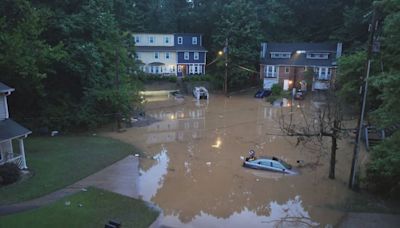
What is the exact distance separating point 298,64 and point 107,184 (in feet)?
132

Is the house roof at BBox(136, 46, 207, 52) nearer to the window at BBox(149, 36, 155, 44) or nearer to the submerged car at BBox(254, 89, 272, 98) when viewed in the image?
the window at BBox(149, 36, 155, 44)

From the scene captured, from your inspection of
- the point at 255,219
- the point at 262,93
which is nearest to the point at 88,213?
the point at 255,219

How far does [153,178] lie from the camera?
20.7 meters

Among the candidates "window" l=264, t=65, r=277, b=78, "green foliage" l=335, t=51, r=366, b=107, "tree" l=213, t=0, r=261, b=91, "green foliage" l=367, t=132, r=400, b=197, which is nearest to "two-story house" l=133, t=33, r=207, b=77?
"tree" l=213, t=0, r=261, b=91

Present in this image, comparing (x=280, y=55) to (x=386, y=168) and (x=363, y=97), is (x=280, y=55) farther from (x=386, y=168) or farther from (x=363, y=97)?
(x=386, y=168)

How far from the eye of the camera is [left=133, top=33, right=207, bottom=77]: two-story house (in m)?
56.8

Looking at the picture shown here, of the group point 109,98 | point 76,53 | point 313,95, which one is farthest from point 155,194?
point 313,95

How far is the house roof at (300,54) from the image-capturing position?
5097 cm

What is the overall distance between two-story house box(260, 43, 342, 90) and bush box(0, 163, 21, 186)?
40.9m

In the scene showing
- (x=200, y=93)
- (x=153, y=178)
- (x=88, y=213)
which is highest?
(x=200, y=93)

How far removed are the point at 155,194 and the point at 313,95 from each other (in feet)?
117

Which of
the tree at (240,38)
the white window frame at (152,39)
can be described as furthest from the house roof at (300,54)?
the white window frame at (152,39)

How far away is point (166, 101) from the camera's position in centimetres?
4650

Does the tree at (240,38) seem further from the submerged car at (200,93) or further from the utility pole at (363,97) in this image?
the utility pole at (363,97)
